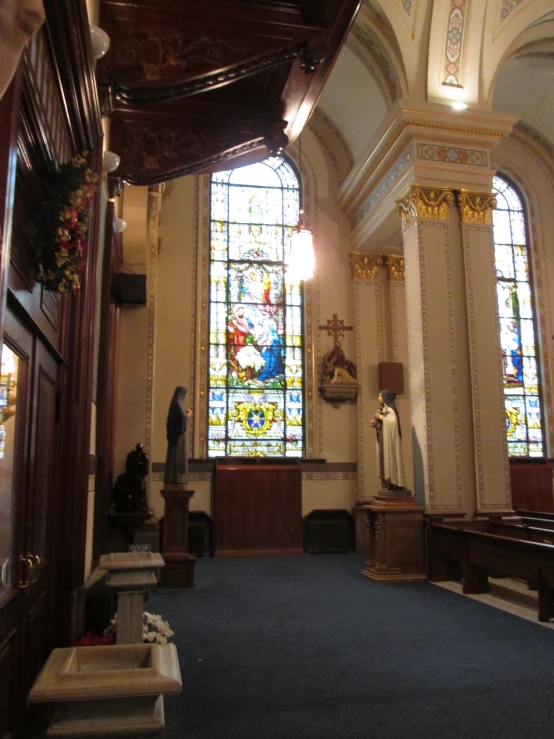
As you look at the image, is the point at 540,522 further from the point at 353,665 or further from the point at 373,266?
the point at 373,266

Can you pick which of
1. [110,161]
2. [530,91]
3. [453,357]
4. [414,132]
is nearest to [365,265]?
[414,132]

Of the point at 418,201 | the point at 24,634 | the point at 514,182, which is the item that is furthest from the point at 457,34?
the point at 24,634

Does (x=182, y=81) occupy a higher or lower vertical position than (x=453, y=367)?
higher

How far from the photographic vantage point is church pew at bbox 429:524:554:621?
5914 millimetres

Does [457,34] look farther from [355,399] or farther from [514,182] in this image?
[355,399]

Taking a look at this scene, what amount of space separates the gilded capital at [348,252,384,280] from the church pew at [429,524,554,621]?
566 centimetres

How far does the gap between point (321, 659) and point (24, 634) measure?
273cm

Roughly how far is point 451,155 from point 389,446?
14.9 feet

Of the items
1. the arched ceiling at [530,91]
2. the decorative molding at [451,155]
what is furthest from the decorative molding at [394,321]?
the arched ceiling at [530,91]

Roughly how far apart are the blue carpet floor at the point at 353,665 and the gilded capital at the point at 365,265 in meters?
6.58

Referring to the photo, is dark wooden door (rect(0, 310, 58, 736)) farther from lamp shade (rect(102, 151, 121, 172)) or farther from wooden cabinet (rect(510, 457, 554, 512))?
wooden cabinet (rect(510, 457, 554, 512))

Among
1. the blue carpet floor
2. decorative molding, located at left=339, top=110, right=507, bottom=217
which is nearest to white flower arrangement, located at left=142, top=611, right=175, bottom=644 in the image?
the blue carpet floor

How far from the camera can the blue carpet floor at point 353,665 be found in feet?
11.4

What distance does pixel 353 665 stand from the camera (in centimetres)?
452
